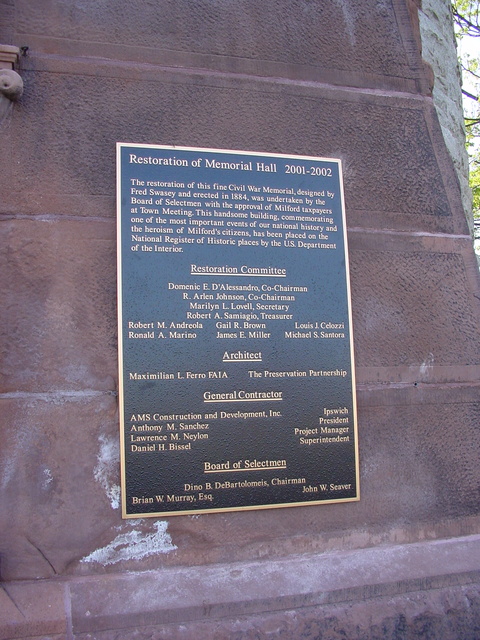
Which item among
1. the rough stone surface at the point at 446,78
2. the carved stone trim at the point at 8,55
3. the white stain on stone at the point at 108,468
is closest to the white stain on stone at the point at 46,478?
the white stain on stone at the point at 108,468

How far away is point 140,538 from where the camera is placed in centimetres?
286

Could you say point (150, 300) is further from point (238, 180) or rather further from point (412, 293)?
point (412, 293)

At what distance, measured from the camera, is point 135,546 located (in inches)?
Result: 112

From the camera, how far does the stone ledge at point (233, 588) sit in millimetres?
2615

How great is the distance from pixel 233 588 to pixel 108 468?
86 centimetres

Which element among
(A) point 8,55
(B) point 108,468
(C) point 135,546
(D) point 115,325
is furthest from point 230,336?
(A) point 8,55

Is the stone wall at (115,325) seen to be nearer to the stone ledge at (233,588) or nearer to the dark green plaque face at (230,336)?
the stone ledge at (233,588)

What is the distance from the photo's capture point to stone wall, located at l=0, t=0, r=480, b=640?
2.79m

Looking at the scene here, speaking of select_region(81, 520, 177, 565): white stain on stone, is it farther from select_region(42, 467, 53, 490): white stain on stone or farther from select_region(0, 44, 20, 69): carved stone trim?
select_region(0, 44, 20, 69): carved stone trim

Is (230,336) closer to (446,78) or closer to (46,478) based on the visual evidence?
(46,478)

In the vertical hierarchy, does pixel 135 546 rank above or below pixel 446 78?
below

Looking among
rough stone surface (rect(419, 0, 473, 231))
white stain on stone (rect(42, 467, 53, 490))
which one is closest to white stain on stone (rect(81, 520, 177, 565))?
white stain on stone (rect(42, 467, 53, 490))

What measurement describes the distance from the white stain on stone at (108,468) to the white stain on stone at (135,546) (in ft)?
0.56

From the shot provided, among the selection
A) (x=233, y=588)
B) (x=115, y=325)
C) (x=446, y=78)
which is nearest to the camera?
(x=233, y=588)
